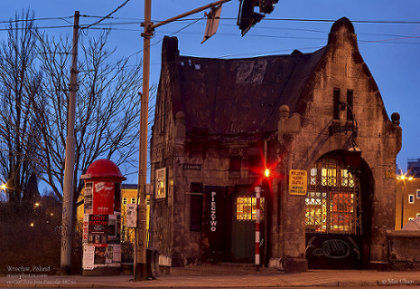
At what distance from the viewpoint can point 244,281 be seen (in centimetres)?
1969

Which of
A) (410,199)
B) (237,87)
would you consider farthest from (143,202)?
(410,199)

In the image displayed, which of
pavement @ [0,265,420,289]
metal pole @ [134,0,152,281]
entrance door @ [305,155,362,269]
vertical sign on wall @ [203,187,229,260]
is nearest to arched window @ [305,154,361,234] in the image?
entrance door @ [305,155,362,269]

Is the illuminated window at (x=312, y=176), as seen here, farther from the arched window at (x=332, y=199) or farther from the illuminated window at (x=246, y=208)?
the illuminated window at (x=246, y=208)

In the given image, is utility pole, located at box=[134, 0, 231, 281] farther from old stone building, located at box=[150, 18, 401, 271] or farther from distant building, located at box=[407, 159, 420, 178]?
distant building, located at box=[407, 159, 420, 178]

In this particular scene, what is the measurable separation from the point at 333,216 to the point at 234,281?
6667 millimetres

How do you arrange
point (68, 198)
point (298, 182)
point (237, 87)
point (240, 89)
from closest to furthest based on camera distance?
point (68, 198) → point (298, 182) → point (240, 89) → point (237, 87)

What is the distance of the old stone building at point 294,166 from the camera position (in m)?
24.0

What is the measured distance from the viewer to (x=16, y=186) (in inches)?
1398

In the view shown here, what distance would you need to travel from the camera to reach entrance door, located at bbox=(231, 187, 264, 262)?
24938 millimetres

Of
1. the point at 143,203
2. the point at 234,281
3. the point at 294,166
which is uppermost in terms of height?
the point at 294,166

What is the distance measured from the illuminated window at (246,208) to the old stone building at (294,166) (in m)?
0.04

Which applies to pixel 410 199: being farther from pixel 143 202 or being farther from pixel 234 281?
pixel 143 202

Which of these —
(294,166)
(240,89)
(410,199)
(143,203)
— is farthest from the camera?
(410,199)

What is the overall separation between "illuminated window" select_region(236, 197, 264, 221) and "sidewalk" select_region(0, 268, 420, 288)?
336 cm
